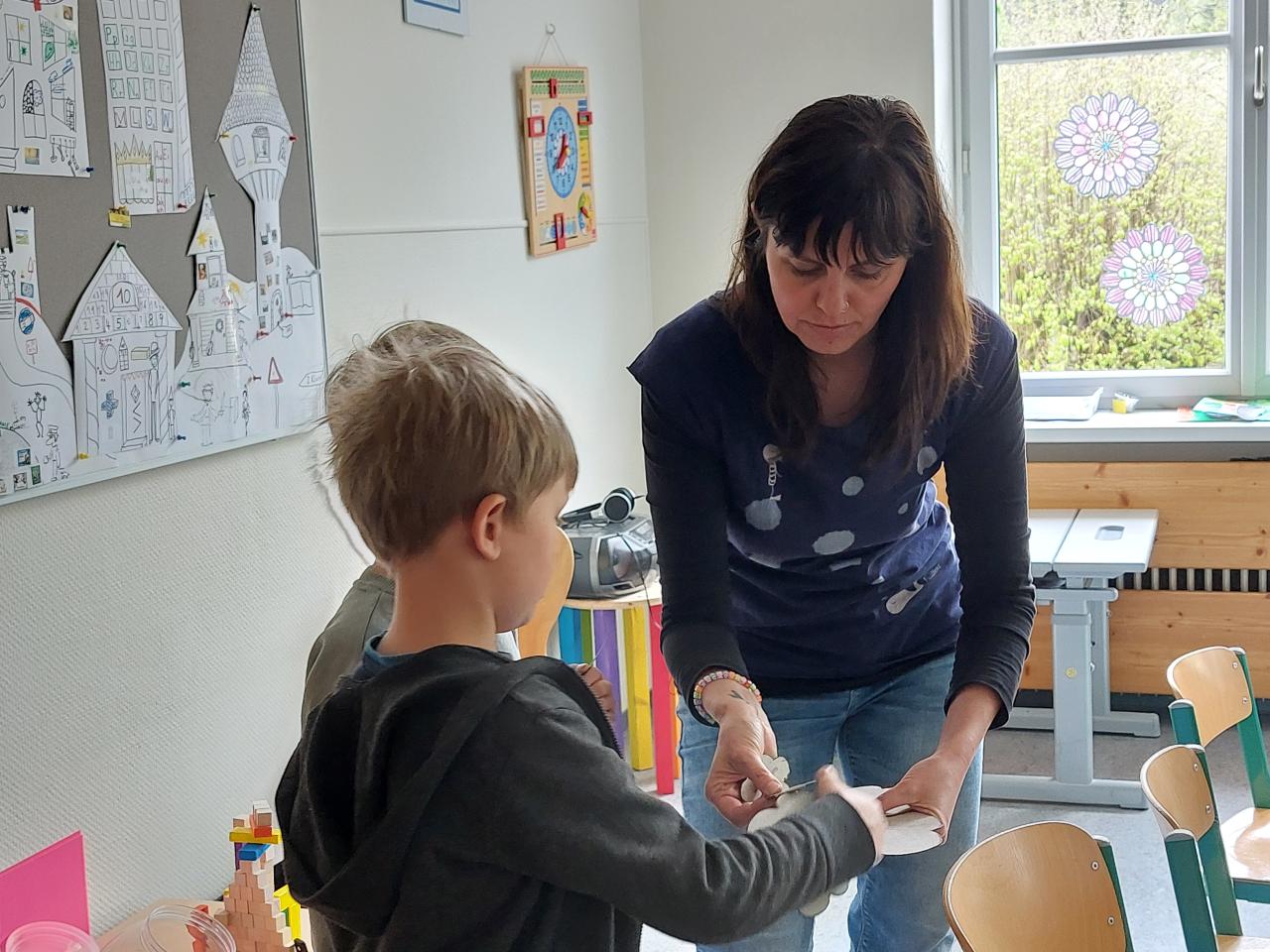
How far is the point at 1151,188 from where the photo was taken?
12.3ft

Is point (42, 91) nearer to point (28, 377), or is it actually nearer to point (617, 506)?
point (28, 377)

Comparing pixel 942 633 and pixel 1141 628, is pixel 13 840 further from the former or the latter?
pixel 1141 628

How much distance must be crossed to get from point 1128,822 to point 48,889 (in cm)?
228

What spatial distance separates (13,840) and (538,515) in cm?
110

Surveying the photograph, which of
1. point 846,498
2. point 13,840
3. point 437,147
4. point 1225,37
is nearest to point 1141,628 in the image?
point 1225,37

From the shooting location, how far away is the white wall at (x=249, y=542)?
1.81 meters

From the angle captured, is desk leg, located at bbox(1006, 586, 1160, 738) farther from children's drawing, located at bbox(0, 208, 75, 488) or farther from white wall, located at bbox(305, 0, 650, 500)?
children's drawing, located at bbox(0, 208, 75, 488)

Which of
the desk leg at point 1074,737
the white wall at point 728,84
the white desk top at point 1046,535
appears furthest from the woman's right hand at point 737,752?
the white wall at point 728,84

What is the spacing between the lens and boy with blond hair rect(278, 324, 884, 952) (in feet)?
3.06

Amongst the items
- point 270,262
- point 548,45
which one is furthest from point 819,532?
point 548,45

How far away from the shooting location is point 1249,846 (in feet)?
6.75

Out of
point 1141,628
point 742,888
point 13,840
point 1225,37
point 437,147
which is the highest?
point 1225,37

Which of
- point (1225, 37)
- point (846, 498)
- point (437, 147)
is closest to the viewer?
point (846, 498)

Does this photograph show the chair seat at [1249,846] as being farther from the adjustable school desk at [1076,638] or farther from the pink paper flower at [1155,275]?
the pink paper flower at [1155,275]
